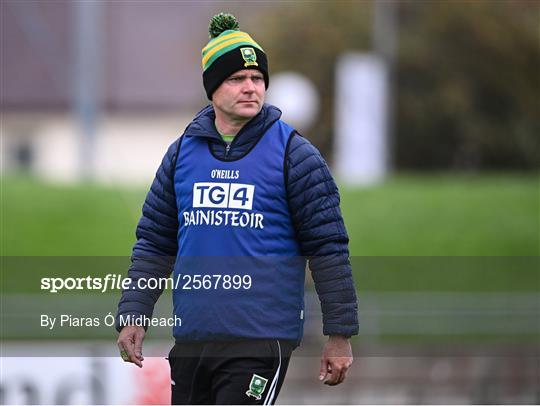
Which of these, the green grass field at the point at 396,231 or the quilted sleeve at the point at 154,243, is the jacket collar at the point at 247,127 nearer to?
the quilted sleeve at the point at 154,243

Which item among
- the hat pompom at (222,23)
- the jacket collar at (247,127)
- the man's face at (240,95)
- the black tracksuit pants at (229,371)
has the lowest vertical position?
the black tracksuit pants at (229,371)

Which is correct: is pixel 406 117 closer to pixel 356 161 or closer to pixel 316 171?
pixel 356 161

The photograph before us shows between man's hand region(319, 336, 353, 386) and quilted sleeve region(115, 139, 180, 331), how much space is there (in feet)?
2.23

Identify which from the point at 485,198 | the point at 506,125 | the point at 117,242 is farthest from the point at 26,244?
the point at 506,125

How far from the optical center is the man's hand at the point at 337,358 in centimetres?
473

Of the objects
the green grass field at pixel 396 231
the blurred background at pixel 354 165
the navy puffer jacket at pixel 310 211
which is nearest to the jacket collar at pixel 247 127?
the navy puffer jacket at pixel 310 211

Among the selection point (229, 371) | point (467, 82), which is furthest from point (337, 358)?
point (467, 82)

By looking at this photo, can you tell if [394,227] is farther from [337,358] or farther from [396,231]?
[337,358]

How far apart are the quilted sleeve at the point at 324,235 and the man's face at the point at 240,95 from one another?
0.22 metres

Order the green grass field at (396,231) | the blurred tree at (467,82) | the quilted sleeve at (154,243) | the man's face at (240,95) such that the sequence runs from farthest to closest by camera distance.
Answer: the blurred tree at (467,82) → the green grass field at (396,231) → the quilted sleeve at (154,243) → the man's face at (240,95)

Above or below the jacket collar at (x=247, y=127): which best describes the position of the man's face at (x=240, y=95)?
above

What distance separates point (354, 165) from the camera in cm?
2539

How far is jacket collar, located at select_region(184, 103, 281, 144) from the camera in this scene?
488cm

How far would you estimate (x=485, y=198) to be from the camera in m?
22.6
